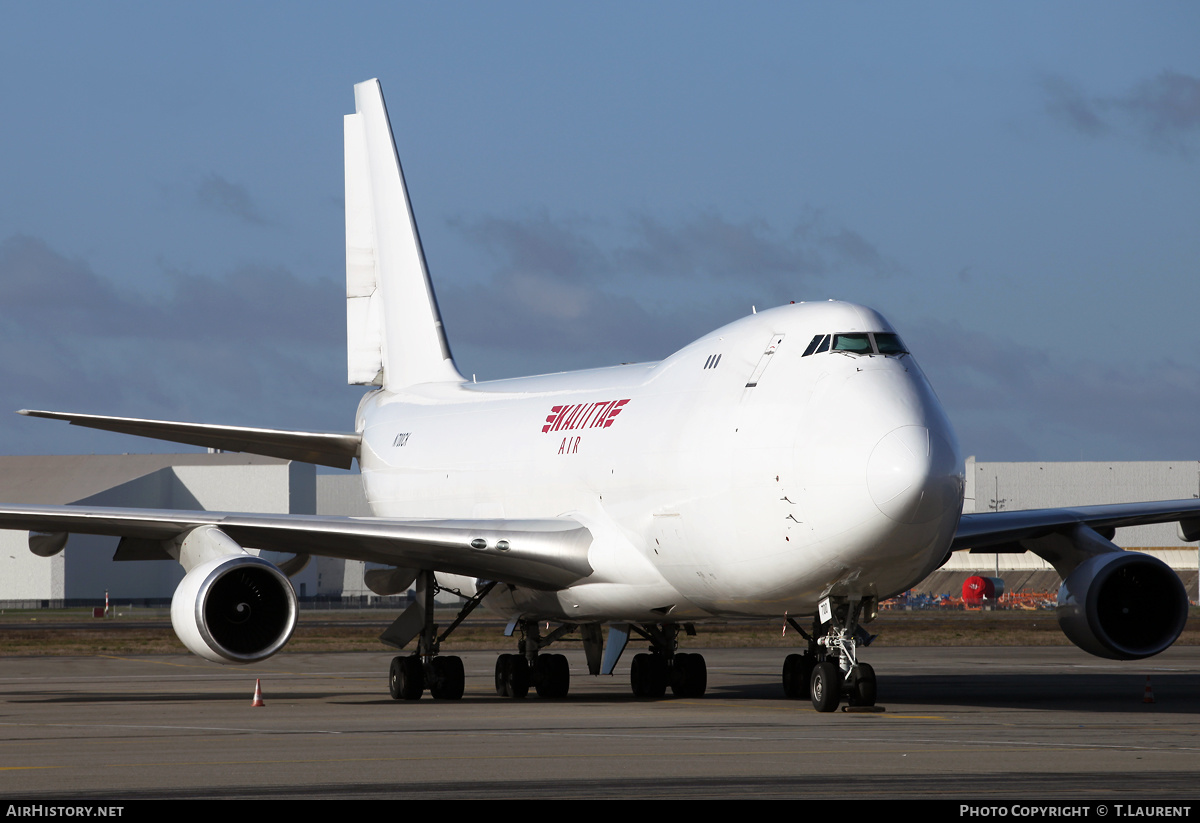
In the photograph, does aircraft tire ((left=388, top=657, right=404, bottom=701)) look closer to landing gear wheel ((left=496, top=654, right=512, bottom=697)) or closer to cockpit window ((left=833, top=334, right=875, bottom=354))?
landing gear wheel ((left=496, top=654, right=512, bottom=697))

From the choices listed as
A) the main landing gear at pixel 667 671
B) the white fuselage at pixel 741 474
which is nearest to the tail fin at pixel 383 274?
the white fuselage at pixel 741 474

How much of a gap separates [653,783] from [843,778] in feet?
4.55

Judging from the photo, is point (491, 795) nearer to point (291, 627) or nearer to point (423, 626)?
point (291, 627)

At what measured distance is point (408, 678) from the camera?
2325cm

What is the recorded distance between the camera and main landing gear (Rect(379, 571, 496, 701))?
23.3 m

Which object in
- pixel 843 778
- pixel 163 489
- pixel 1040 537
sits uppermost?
pixel 163 489

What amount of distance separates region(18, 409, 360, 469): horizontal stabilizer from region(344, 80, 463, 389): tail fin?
7.23ft

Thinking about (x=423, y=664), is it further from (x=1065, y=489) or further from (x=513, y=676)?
(x=1065, y=489)

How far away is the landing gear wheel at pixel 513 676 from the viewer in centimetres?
2377

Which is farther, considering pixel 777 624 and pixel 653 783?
pixel 777 624

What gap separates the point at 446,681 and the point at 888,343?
30.0ft

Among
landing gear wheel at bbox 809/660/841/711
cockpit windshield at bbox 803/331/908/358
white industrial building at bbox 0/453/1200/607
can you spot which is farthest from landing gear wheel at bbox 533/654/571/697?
white industrial building at bbox 0/453/1200/607
